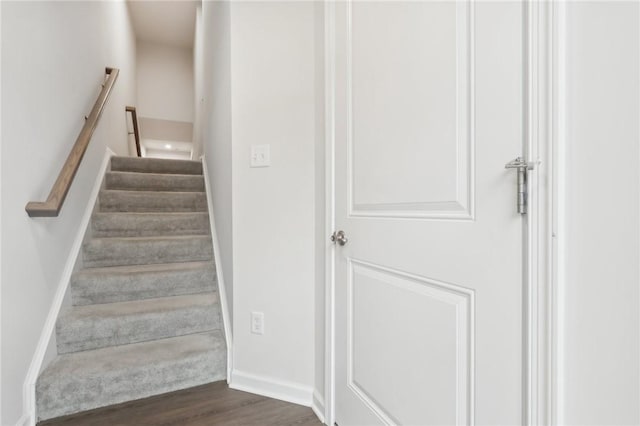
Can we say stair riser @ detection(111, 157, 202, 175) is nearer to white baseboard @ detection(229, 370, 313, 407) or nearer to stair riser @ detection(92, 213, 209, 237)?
stair riser @ detection(92, 213, 209, 237)

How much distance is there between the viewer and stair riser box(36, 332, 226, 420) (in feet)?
4.57

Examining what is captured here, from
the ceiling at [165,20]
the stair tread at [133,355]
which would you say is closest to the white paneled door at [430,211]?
the stair tread at [133,355]

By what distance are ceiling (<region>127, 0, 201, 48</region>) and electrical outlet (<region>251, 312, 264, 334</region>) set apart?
484cm

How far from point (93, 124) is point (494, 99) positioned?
225 centimetres

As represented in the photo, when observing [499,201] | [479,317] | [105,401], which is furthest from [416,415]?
[105,401]

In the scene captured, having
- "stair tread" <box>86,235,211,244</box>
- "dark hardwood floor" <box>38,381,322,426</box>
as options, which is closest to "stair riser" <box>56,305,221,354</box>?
"dark hardwood floor" <box>38,381,322,426</box>

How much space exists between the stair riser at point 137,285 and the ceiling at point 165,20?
4286mm

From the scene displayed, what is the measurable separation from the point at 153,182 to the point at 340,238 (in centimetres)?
249

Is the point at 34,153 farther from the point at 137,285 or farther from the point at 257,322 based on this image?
the point at 257,322

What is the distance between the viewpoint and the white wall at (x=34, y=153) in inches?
48.3

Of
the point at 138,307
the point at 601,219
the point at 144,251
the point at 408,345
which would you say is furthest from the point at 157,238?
the point at 601,219

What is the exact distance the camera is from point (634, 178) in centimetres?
48

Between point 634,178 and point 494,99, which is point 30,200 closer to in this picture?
point 494,99

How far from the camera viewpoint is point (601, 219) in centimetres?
52
